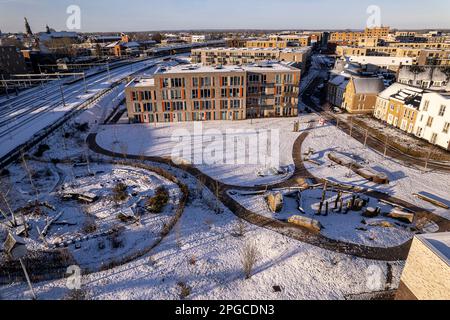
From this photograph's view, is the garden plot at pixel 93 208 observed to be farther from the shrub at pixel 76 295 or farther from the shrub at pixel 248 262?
the shrub at pixel 248 262

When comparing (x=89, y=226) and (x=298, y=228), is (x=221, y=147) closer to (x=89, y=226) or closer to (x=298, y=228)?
(x=298, y=228)

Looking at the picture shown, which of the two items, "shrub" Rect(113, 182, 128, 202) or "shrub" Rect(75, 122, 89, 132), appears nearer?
"shrub" Rect(113, 182, 128, 202)

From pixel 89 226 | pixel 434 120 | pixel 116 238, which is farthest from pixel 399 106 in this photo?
pixel 89 226

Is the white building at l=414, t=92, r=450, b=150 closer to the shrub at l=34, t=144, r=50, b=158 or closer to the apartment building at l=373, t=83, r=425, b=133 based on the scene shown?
the apartment building at l=373, t=83, r=425, b=133

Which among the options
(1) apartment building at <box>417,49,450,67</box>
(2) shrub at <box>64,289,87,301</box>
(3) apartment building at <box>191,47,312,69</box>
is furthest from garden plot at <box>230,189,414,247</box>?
(1) apartment building at <box>417,49,450,67</box>

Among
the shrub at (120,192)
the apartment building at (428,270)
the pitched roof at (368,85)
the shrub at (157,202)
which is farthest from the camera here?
the pitched roof at (368,85)

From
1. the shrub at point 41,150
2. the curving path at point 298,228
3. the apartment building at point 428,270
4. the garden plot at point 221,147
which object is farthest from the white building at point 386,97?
A: the shrub at point 41,150
